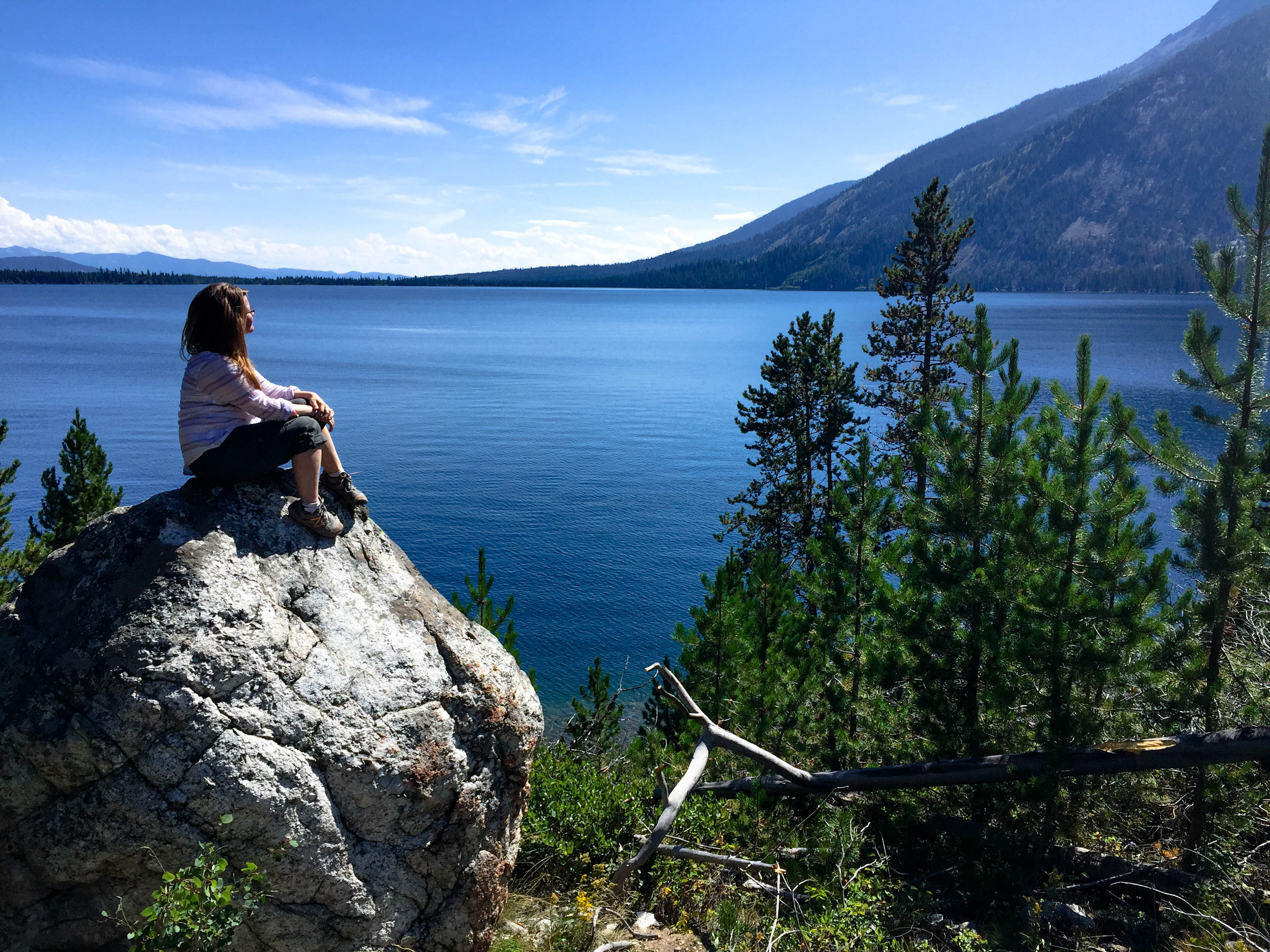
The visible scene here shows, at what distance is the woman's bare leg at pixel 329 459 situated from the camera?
6.54 meters

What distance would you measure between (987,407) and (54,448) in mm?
63478

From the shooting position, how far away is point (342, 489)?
679 centimetres

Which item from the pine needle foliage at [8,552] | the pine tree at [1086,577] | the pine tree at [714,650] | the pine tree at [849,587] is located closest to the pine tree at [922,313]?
the pine tree at [849,587]

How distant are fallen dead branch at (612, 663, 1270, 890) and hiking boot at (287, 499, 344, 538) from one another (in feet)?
11.9

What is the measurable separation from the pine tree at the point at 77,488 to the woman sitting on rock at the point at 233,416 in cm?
2389

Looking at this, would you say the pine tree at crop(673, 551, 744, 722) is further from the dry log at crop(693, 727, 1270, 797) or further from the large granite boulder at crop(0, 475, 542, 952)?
the large granite boulder at crop(0, 475, 542, 952)

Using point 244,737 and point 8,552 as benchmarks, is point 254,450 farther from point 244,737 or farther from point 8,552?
point 8,552

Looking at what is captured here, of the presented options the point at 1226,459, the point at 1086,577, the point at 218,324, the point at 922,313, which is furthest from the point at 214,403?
the point at 922,313

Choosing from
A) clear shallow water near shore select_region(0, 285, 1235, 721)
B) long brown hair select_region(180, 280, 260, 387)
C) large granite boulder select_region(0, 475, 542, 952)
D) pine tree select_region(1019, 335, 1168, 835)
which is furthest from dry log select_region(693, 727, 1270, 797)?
clear shallow water near shore select_region(0, 285, 1235, 721)

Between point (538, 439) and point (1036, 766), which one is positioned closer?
point (1036, 766)

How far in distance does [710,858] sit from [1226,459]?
682 cm

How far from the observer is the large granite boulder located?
5250mm

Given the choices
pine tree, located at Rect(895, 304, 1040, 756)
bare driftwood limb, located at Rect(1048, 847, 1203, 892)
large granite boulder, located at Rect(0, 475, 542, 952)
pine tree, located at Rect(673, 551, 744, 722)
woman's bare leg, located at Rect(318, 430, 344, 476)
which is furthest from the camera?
pine tree, located at Rect(673, 551, 744, 722)

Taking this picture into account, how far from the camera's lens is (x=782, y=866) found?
348 inches
